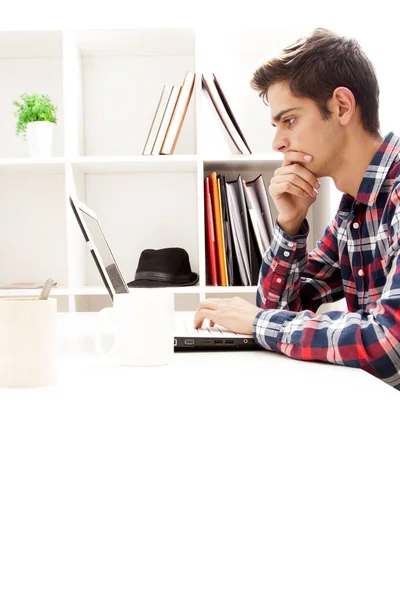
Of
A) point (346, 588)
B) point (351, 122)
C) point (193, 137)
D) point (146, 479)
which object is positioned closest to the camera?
point (346, 588)

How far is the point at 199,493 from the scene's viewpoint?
39 cm

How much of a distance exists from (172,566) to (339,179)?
52.6 inches

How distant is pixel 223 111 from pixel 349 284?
3.50ft

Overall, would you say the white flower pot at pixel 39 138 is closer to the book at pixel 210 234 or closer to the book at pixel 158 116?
the book at pixel 158 116

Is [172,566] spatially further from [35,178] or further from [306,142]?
[35,178]

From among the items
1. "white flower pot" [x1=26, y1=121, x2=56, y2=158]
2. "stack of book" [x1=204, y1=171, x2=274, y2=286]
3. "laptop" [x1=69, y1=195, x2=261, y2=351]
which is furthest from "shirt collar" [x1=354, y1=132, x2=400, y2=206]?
"white flower pot" [x1=26, y1=121, x2=56, y2=158]

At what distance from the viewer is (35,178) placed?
2.66 meters

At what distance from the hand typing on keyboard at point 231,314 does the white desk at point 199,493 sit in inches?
14.6

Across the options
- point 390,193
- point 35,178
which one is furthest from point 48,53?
point 390,193

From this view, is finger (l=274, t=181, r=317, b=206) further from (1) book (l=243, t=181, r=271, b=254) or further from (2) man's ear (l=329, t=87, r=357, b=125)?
(1) book (l=243, t=181, r=271, b=254)

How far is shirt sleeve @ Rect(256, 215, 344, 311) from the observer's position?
1.49 metres

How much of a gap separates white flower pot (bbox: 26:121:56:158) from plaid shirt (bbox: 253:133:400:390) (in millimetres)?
1280

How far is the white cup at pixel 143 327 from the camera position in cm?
84

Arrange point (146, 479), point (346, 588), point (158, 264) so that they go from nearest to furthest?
point (346, 588) → point (146, 479) → point (158, 264)
